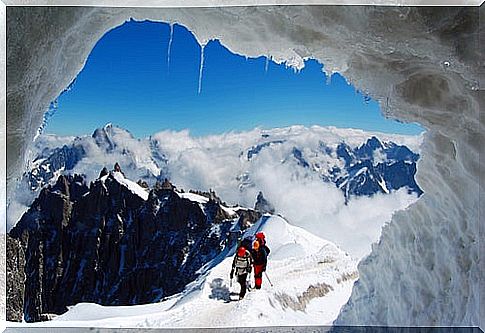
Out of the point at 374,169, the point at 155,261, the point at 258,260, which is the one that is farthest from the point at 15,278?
the point at 374,169

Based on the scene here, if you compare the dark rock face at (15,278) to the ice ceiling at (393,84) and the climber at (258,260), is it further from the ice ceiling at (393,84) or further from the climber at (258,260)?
the climber at (258,260)

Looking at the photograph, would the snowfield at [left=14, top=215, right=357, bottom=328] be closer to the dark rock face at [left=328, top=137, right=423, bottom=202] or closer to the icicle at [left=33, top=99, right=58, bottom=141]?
the dark rock face at [left=328, top=137, right=423, bottom=202]

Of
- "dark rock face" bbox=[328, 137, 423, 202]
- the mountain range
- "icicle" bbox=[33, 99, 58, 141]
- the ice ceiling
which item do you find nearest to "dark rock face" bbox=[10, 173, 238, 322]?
the mountain range

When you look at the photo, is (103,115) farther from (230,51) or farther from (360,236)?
(360,236)

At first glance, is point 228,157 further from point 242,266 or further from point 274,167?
point 242,266

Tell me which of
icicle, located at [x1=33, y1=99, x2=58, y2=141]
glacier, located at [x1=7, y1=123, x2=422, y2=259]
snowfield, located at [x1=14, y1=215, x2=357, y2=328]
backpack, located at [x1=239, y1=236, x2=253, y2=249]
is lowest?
snowfield, located at [x1=14, y1=215, x2=357, y2=328]

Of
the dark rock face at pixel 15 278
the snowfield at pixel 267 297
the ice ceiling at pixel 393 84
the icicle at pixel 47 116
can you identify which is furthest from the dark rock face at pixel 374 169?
the dark rock face at pixel 15 278
